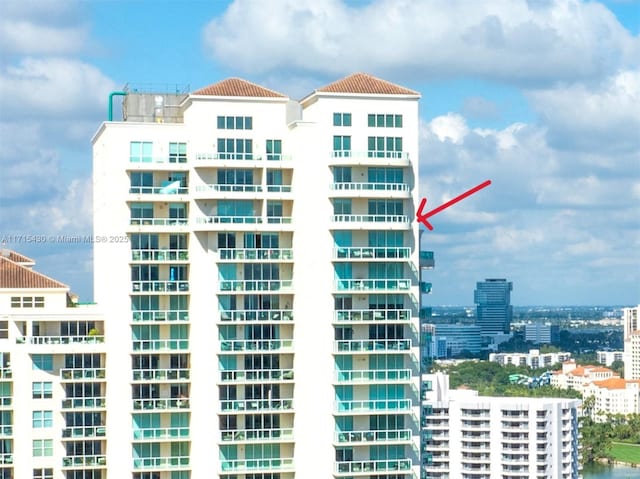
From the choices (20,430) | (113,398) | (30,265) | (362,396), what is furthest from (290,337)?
(30,265)

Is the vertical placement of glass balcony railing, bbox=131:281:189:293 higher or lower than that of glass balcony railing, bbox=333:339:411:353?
higher

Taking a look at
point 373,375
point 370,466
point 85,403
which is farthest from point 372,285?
point 85,403

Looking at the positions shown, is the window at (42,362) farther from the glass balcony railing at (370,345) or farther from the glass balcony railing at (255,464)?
the glass balcony railing at (370,345)

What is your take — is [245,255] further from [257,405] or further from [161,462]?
[161,462]

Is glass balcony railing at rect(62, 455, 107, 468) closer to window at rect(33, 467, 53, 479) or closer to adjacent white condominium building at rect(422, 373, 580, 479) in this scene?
window at rect(33, 467, 53, 479)

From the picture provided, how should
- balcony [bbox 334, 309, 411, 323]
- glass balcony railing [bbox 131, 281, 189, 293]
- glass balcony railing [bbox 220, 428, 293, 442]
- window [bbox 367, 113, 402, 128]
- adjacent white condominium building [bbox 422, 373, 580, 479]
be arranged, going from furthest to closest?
adjacent white condominium building [bbox 422, 373, 580, 479]
window [bbox 367, 113, 402, 128]
glass balcony railing [bbox 131, 281, 189, 293]
balcony [bbox 334, 309, 411, 323]
glass balcony railing [bbox 220, 428, 293, 442]

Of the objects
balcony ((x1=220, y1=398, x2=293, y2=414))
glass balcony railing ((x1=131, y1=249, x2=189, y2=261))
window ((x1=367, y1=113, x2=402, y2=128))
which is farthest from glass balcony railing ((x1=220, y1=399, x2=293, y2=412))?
window ((x1=367, y1=113, x2=402, y2=128))

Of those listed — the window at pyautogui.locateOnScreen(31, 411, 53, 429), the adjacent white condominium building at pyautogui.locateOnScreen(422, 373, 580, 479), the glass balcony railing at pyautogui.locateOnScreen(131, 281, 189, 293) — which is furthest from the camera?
the adjacent white condominium building at pyautogui.locateOnScreen(422, 373, 580, 479)

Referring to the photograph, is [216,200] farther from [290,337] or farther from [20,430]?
[20,430]
